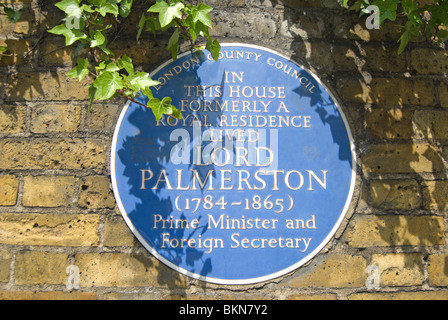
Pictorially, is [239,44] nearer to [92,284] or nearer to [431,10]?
[431,10]

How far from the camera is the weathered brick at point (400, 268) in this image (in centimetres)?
222

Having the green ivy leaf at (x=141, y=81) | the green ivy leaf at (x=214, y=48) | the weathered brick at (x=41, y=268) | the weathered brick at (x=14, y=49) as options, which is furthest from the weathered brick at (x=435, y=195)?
the weathered brick at (x=14, y=49)

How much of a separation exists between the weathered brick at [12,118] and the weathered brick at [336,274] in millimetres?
1791

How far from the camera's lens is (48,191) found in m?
2.28

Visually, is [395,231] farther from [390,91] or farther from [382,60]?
[382,60]

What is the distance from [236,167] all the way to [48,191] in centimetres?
108

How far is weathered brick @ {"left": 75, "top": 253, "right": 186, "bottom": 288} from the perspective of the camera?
7.13 ft

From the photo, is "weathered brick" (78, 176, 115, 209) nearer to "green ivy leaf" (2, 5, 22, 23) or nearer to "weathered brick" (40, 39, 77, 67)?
"weathered brick" (40, 39, 77, 67)

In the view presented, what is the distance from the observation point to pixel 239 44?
241 cm

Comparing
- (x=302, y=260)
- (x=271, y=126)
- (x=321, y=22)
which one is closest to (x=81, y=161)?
(x=271, y=126)

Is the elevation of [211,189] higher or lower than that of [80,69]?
lower

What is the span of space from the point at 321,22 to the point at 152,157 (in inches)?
51.6

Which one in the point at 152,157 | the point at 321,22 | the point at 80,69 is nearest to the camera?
the point at 80,69

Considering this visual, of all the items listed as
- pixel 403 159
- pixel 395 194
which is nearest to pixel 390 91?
pixel 403 159
